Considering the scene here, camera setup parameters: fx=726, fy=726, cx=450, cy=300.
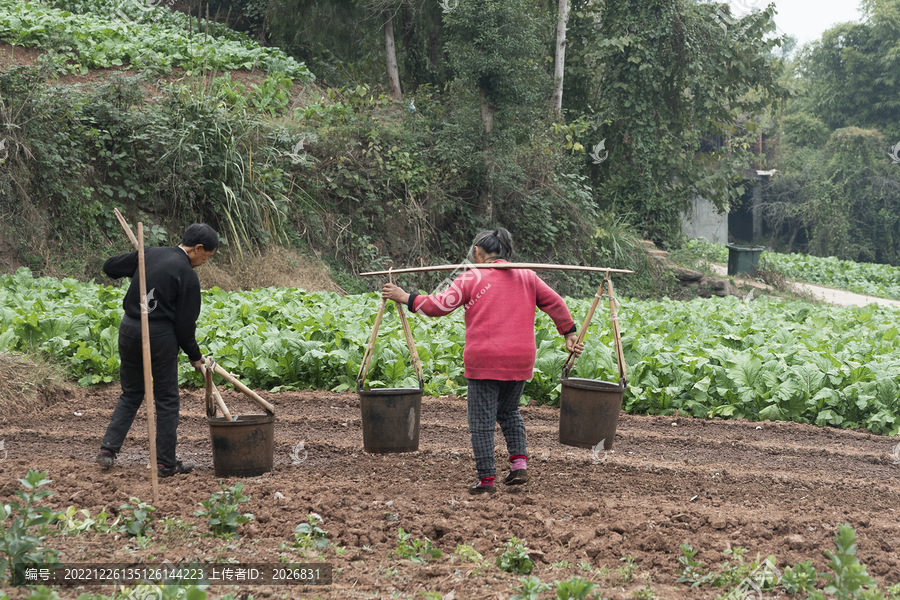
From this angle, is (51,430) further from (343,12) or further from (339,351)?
(343,12)

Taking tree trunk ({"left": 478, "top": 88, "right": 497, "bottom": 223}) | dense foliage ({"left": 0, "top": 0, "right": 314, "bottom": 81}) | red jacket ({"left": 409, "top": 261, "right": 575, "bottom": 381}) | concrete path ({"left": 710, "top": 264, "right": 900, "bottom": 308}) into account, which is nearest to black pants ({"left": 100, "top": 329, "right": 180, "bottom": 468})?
red jacket ({"left": 409, "top": 261, "right": 575, "bottom": 381})

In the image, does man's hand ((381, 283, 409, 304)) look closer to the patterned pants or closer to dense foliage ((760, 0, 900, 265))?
the patterned pants

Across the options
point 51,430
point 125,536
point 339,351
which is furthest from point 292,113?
point 125,536

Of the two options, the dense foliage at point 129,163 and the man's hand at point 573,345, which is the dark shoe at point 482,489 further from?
the dense foliage at point 129,163

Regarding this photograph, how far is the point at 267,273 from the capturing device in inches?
486

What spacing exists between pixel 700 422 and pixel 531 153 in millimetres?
10922

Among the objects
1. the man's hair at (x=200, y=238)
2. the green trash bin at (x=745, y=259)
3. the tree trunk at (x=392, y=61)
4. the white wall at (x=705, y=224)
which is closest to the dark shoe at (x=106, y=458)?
the man's hair at (x=200, y=238)

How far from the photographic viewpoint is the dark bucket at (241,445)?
4.50 m

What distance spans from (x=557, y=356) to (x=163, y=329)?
3649 mm

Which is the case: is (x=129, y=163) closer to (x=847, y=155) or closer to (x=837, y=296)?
(x=837, y=296)

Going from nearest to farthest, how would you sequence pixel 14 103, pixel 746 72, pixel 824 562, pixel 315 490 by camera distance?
pixel 824 562
pixel 315 490
pixel 14 103
pixel 746 72

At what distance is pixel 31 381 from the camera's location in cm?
645

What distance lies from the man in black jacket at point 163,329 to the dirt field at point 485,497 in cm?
29

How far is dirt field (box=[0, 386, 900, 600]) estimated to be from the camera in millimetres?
3240
